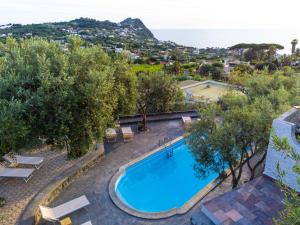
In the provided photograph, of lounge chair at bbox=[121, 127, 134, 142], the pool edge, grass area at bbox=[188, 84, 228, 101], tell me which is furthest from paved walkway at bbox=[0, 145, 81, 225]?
grass area at bbox=[188, 84, 228, 101]

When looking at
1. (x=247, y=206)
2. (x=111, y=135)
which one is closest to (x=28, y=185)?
(x=111, y=135)

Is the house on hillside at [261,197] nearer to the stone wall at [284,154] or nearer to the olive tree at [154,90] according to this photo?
the stone wall at [284,154]

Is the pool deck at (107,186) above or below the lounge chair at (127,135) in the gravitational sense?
below

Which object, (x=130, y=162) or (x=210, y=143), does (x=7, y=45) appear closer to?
(x=130, y=162)

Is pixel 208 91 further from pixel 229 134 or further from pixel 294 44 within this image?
pixel 294 44

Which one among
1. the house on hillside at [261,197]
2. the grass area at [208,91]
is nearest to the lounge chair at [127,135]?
the house on hillside at [261,197]
